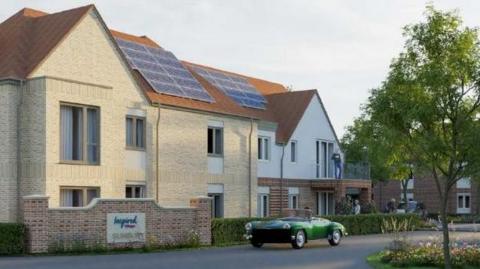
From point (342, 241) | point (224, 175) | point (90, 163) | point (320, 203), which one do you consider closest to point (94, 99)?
point (90, 163)

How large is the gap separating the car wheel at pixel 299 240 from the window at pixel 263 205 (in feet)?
35.5

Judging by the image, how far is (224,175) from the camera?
34.2m

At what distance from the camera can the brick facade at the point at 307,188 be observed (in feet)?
126

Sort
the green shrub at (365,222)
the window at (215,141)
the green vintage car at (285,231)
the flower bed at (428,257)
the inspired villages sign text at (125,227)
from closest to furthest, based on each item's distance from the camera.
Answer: the flower bed at (428,257), the inspired villages sign text at (125,227), the green vintage car at (285,231), the window at (215,141), the green shrub at (365,222)

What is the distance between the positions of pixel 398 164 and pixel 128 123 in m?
13.7

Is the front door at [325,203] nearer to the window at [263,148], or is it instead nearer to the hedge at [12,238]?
the window at [263,148]

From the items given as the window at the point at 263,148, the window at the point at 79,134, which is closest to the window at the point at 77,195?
the window at the point at 79,134

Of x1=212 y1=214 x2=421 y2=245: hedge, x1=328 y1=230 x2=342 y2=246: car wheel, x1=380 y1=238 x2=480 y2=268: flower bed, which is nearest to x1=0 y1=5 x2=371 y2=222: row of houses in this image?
x1=212 y1=214 x2=421 y2=245: hedge

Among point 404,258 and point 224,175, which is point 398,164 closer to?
point 404,258

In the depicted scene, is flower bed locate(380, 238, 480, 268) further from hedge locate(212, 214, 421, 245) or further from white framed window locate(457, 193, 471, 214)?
white framed window locate(457, 193, 471, 214)

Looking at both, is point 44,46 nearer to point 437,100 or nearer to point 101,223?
point 101,223

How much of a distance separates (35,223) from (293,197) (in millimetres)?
20031

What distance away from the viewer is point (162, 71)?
33.2 metres

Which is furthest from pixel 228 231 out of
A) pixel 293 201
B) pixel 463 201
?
pixel 463 201
